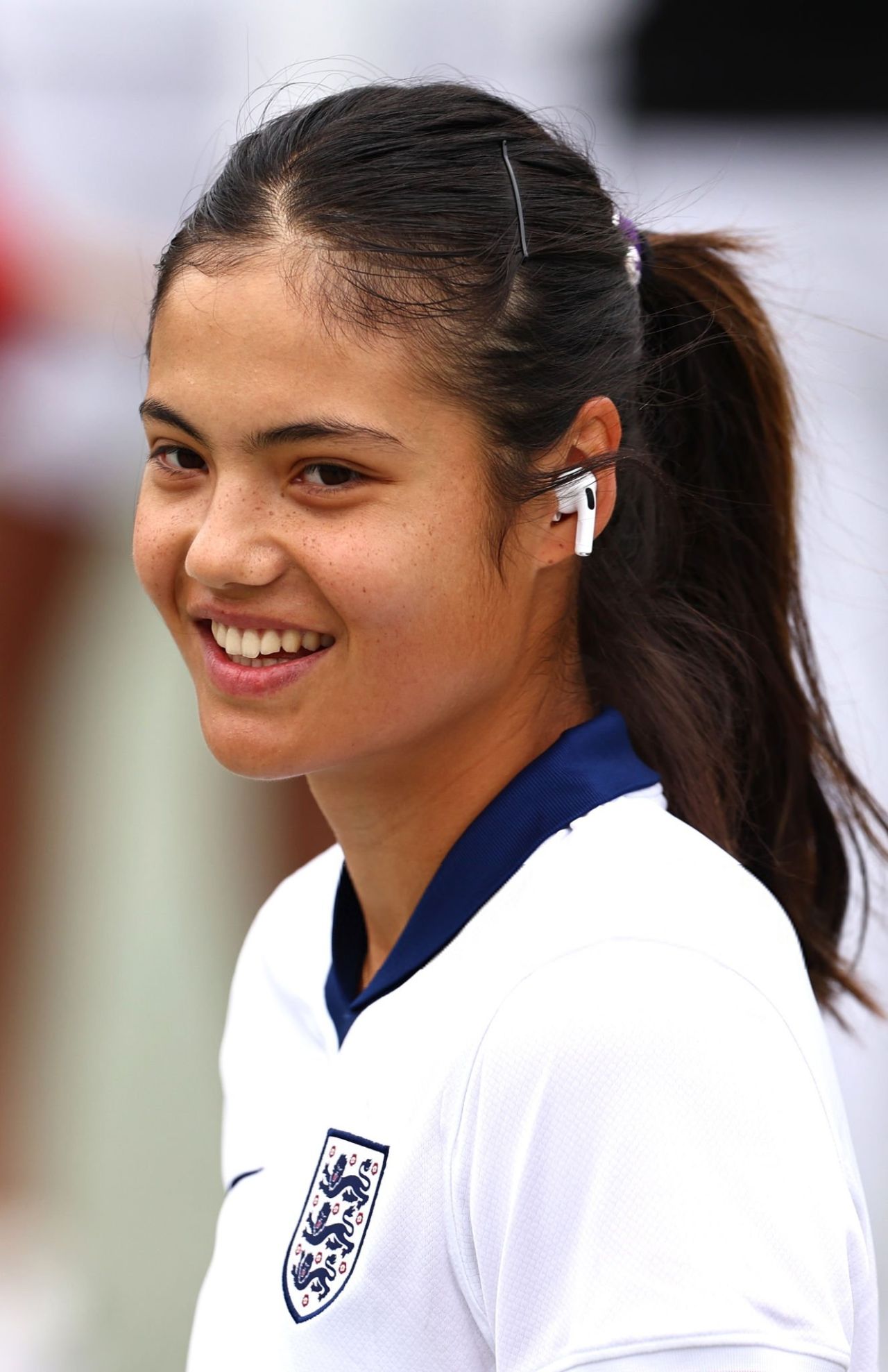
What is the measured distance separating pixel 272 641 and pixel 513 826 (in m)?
0.23

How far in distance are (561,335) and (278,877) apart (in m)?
1.96

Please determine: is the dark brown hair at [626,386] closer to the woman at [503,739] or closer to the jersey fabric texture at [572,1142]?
the woman at [503,739]

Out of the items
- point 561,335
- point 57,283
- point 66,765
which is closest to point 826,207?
point 57,283

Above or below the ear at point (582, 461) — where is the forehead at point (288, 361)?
above

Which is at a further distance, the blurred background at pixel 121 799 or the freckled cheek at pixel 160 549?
the blurred background at pixel 121 799

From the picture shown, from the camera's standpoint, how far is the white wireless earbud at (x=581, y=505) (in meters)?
1.21

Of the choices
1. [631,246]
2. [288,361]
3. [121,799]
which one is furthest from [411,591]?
[121,799]

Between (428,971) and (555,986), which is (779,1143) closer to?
(555,986)

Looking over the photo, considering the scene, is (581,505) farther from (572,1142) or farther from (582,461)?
(572,1142)

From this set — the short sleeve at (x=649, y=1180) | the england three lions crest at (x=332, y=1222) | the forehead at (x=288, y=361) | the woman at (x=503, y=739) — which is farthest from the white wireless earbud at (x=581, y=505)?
the england three lions crest at (x=332, y=1222)

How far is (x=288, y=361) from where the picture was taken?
3.60 ft

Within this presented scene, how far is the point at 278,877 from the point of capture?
3.01 metres

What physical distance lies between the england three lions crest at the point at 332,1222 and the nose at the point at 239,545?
406 millimetres

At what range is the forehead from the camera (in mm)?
1094
